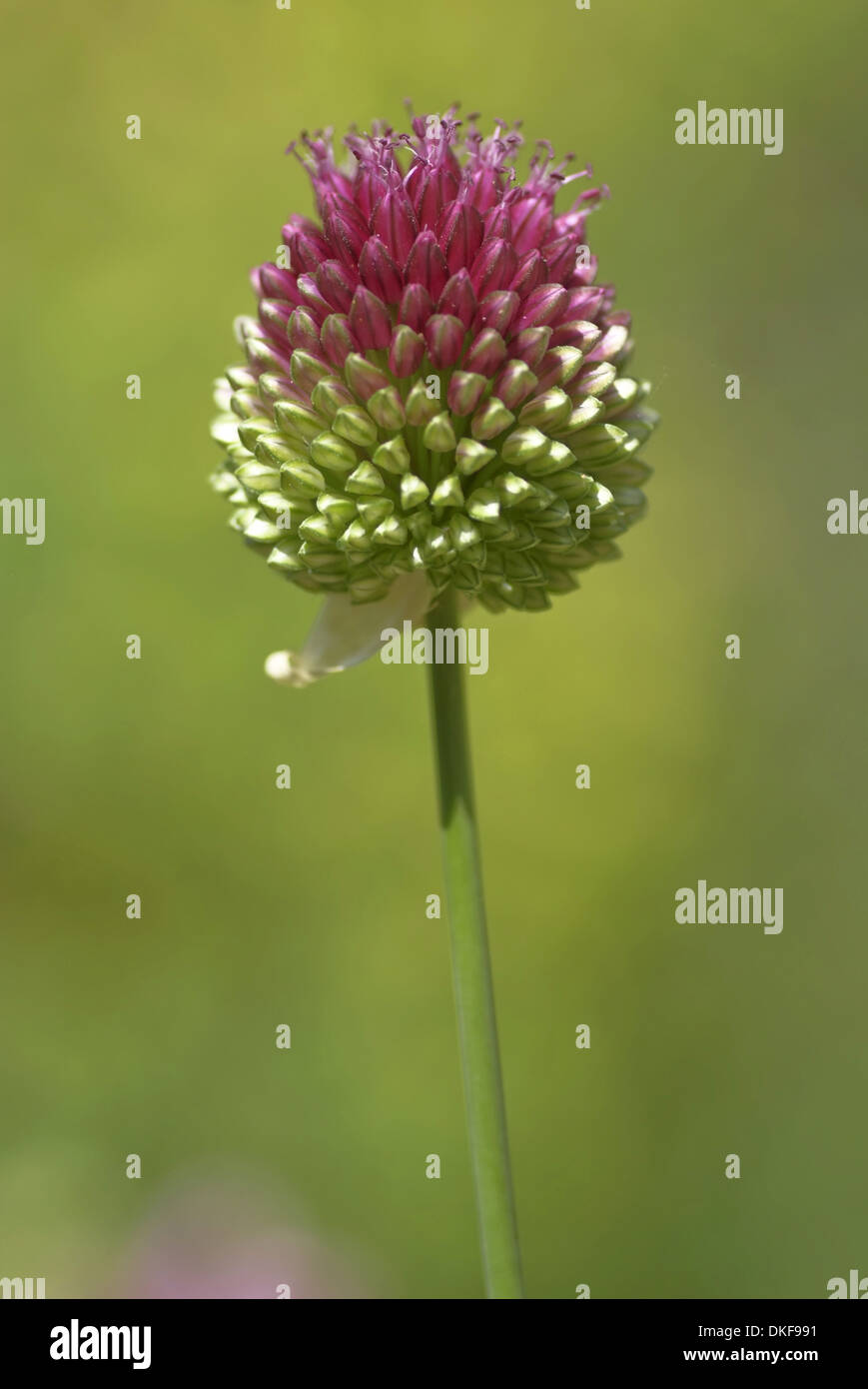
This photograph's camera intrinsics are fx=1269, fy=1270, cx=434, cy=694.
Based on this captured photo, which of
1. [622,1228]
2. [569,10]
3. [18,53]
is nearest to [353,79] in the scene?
[569,10]
